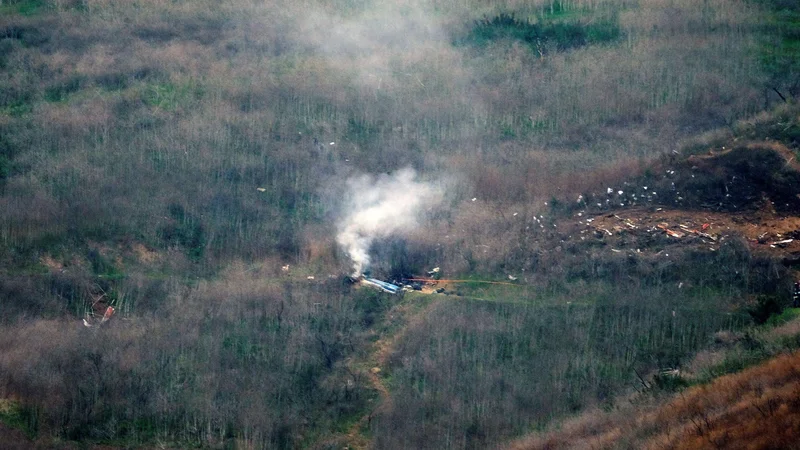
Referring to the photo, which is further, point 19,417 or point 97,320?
point 97,320

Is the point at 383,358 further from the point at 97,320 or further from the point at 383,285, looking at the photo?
the point at 97,320

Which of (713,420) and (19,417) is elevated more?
(713,420)

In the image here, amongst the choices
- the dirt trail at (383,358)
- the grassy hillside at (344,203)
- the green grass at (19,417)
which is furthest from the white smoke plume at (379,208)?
the green grass at (19,417)

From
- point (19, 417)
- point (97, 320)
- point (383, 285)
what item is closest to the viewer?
point (19, 417)

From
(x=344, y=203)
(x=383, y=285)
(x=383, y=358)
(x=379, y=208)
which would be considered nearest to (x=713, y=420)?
(x=383, y=358)

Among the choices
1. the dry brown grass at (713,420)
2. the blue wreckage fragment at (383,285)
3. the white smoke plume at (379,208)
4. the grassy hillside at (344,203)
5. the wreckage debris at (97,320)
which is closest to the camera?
the dry brown grass at (713,420)

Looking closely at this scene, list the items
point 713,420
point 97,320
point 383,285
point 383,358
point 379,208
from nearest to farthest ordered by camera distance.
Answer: point 713,420, point 383,358, point 97,320, point 383,285, point 379,208

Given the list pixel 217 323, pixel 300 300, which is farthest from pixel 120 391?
pixel 300 300

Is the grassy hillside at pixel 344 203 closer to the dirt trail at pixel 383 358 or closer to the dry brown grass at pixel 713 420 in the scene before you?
the dirt trail at pixel 383 358
